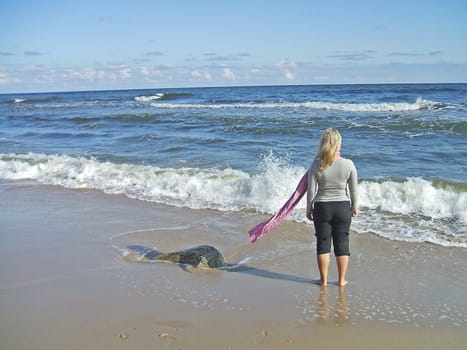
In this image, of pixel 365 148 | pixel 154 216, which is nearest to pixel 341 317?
pixel 154 216

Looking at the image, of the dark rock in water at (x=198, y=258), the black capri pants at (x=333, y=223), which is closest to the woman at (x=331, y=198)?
the black capri pants at (x=333, y=223)

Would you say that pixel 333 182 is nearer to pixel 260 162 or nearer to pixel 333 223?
pixel 333 223

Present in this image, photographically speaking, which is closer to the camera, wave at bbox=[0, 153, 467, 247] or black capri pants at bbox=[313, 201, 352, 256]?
black capri pants at bbox=[313, 201, 352, 256]

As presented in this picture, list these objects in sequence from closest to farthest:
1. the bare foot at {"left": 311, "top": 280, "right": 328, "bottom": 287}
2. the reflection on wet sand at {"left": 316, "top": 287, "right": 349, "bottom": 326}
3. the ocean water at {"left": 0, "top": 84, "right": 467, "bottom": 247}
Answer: the reflection on wet sand at {"left": 316, "top": 287, "right": 349, "bottom": 326} → the bare foot at {"left": 311, "top": 280, "right": 328, "bottom": 287} → the ocean water at {"left": 0, "top": 84, "right": 467, "bottom": 247}

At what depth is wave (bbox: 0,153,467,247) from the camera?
21.5ft

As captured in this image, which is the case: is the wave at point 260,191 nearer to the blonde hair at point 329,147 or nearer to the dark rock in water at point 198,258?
the dark rock in water at point 198,258

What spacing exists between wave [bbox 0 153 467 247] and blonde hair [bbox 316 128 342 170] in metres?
2.43

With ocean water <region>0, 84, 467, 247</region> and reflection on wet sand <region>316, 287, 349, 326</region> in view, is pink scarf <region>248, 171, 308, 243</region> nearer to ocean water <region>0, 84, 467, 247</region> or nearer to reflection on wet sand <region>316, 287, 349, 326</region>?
reflection on wet sand <region>316, 287, 349, 326</region>

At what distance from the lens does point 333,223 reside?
14.5 feet

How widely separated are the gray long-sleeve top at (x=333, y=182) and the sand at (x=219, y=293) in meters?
0.91

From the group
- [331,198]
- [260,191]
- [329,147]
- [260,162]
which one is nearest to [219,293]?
[331,198]

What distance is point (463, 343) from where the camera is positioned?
344 cm

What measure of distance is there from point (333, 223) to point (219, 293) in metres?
1.30

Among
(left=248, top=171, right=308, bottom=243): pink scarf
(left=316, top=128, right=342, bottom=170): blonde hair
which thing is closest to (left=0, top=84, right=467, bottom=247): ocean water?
(left=248, top=171, right=308, bottom=243): pink scarf
